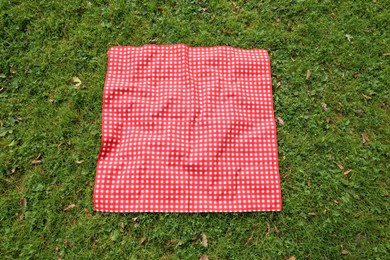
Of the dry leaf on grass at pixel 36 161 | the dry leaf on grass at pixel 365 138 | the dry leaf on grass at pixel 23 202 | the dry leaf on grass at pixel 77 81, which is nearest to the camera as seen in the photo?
the dry leaf on grass at pixel 23 202

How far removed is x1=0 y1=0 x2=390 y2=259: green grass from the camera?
136 inches

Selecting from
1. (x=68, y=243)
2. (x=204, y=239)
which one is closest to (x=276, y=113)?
(x=204, y=239)

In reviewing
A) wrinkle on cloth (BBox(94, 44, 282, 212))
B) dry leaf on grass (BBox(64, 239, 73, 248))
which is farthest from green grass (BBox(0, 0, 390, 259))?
wrinkle on cloth (BBox(94, 44, 282, 212))

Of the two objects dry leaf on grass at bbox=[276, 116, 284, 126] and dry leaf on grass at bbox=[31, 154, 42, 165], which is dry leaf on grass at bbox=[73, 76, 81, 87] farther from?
dry leaf on grass at bbox=[276, 116, 284, 126]

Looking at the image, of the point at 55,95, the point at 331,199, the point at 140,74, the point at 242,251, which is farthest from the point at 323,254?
the point at 55,95

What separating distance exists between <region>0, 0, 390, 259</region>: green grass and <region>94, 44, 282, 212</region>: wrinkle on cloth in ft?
0.53

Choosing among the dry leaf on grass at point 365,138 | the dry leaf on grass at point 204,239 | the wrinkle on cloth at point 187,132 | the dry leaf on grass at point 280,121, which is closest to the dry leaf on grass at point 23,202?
the wrinkle on cloth at point 187,132

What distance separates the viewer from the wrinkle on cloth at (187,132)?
3.52 meters

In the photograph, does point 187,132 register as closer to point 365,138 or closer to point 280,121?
point 280,121

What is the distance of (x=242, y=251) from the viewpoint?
135 inches

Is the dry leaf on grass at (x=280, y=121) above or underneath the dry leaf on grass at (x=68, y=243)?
above

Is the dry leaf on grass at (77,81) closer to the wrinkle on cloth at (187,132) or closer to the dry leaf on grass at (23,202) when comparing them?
the wrinkle on cloth at (187,132)

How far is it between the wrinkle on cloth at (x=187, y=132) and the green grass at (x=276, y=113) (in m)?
0.16

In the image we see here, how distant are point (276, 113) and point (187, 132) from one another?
110cm
